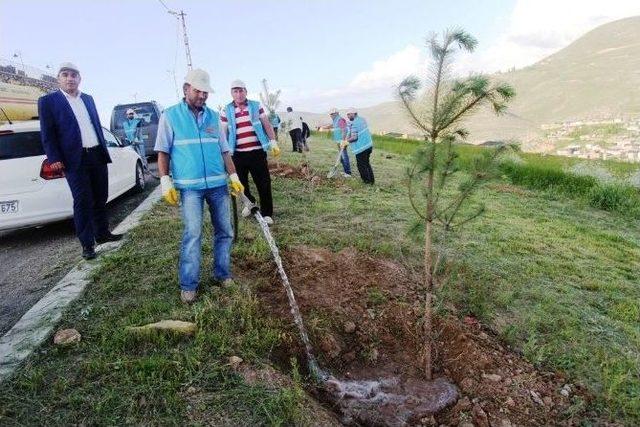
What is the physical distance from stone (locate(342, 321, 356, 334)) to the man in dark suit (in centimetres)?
249

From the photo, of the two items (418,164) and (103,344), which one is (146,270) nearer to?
(103,344)

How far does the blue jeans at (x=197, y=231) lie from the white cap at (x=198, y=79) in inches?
27.8

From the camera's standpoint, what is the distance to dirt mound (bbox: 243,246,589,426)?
2.60 metres

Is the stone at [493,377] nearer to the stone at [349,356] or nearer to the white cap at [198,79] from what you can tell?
the stone at [349,356]

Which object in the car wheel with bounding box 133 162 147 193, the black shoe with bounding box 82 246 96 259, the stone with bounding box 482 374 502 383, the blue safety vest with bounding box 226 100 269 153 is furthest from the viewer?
the car wheel with bounding box 133 162 147 193

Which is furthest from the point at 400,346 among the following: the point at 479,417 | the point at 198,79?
the point at 198,79

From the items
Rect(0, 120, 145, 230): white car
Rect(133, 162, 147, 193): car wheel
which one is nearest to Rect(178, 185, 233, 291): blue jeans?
Rect(0, 120, 145, 230): white car

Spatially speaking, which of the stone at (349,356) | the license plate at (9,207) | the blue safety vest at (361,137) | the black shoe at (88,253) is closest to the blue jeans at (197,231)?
the stone at (349,356)

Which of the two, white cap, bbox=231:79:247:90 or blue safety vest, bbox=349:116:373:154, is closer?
white cap, bbox=231:79:247:90

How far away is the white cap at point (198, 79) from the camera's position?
2.92m

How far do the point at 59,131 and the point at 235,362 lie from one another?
2872mm

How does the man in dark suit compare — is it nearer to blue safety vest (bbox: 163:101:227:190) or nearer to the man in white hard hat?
the man in white hard hat

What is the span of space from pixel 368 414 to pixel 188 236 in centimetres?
167

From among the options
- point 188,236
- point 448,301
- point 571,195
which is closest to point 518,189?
point 571,195
